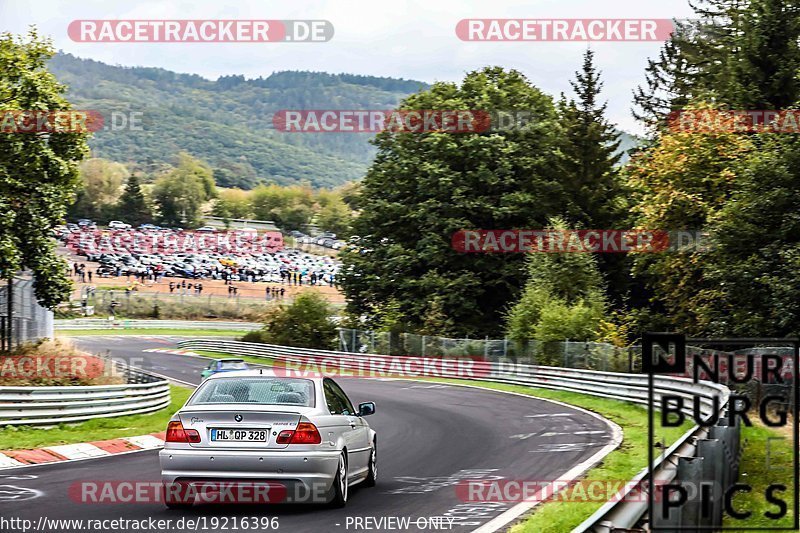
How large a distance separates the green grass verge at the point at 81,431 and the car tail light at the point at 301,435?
28.6ft

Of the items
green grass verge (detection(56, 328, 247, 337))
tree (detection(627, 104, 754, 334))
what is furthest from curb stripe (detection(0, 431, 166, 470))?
green grass verge (detection(56, 328, 247, 337))

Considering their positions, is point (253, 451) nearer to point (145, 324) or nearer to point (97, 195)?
point (145, 324)

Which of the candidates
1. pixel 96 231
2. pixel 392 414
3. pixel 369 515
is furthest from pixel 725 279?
pixel 96 231

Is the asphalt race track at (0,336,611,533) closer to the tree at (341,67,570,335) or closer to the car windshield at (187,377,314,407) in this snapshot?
the car windshield at (187,377,314,407)

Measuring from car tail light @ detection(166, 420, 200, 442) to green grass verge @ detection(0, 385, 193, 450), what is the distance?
797 centimetres

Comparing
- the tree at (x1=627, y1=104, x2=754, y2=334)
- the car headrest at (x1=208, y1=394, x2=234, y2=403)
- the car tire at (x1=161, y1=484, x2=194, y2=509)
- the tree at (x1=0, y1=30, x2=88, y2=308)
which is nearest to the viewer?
the car tire at (x1=161, y1=484, x2=194, y2=509)

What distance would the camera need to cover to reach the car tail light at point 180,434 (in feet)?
34.6

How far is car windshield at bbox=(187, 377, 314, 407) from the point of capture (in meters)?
11.0

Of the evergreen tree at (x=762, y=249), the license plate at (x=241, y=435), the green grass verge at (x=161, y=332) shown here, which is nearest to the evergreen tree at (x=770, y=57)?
the evergreen tree at (x=762, y=249)

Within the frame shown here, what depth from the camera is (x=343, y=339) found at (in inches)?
2133

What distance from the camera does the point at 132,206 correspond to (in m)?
168

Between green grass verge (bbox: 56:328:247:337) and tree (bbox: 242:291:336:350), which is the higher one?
tree (bbox: 242:291:336:350)

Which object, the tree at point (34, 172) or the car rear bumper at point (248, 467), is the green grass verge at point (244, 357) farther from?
the car rear bumper at point (248, 467)

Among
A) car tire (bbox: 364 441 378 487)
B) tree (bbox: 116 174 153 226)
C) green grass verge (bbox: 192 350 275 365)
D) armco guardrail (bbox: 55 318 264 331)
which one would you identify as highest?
tree (bbox: 116 174 153 226)
